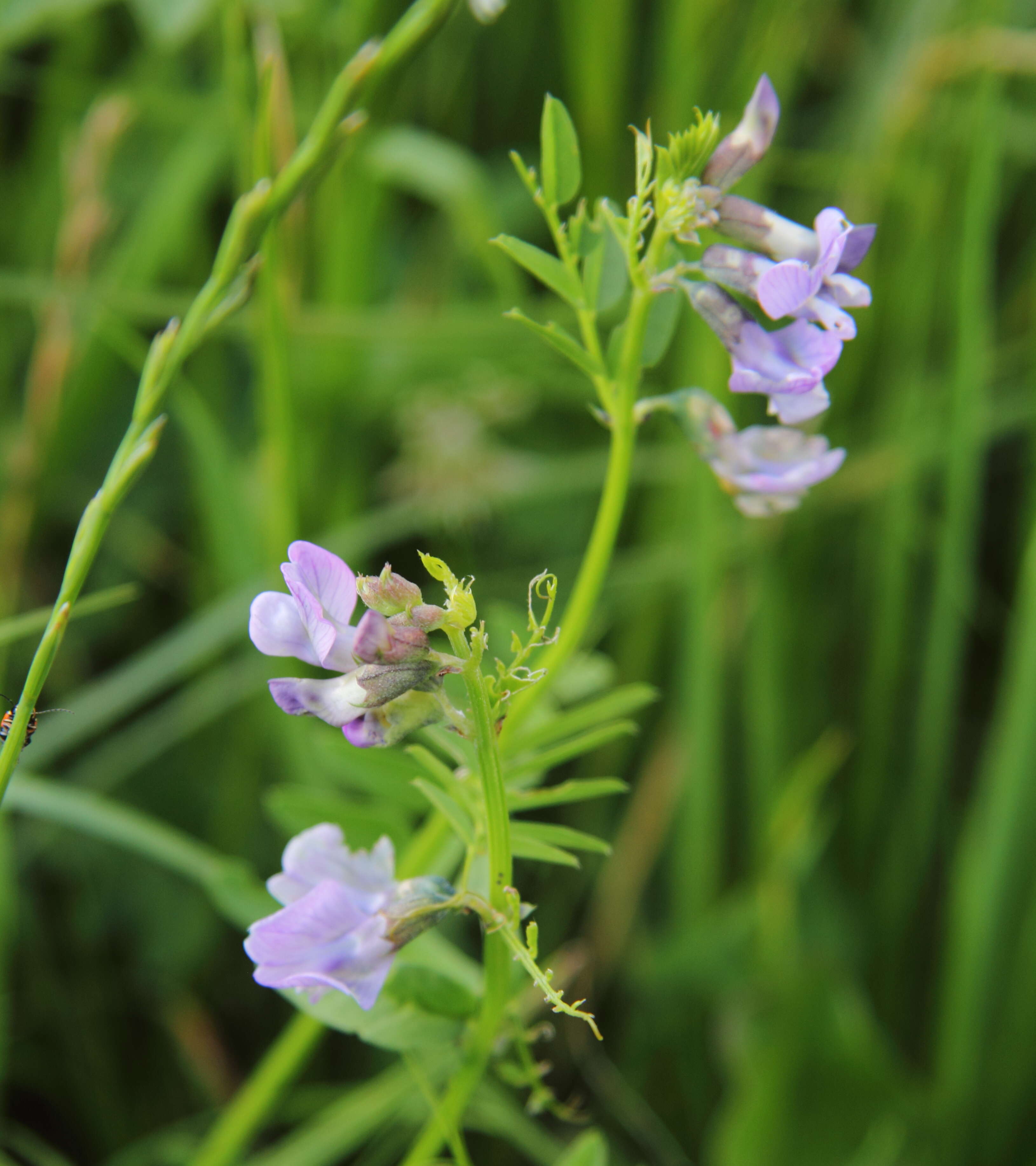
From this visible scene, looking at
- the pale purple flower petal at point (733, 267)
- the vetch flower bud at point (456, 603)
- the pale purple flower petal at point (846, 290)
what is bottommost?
the vetch flower bud at point (456, 603)

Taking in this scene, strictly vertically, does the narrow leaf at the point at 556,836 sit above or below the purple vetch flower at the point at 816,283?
below

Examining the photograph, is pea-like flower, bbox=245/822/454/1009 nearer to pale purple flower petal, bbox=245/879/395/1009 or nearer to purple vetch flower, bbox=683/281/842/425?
pale purple flower petal, bbox=245/879/395/1009

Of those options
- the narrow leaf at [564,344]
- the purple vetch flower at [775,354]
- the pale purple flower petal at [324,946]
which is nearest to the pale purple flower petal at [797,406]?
the purple vetch flower at [775,354]

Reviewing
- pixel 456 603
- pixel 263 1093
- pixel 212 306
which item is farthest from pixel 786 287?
pixel 263 1093

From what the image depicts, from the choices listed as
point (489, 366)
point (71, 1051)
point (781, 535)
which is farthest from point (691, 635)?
point (71, 1051)

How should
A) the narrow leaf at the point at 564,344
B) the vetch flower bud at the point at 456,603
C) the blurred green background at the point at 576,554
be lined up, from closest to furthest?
the vetch flower bud at the point at 456,603 → the narrow leaf at the point at 564,344 → the blurred green background at the point at 576,554

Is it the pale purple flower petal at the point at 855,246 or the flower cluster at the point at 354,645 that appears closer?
the flower cluster at the point at 354,645

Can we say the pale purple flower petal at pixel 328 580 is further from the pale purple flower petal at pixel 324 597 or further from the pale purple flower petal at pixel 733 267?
the pale purple flower petal at pixel 733 267
